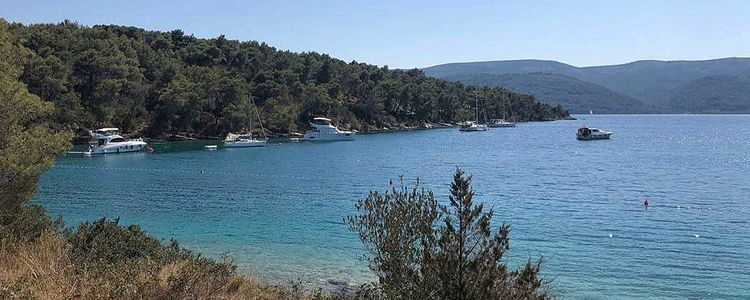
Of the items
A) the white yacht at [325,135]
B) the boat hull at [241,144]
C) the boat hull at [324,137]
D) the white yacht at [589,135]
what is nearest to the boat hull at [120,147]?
the boat hull at [241,144]

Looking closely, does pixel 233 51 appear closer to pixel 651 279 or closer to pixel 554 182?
pixel 554 182

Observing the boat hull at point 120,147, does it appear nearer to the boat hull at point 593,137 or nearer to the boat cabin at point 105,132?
the boat cabin at point 105,132

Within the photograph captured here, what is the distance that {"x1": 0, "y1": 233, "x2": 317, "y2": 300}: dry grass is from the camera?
7008 mm

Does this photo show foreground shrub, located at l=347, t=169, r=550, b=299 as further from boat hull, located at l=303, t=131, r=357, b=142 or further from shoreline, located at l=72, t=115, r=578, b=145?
boat hull, located at l=303, t=131, r=357, b=142

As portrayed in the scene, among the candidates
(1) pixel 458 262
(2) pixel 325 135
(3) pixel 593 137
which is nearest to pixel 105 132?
(2) pixel 325 135

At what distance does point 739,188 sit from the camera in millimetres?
37625

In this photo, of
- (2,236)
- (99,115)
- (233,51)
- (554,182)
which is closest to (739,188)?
(554,182)

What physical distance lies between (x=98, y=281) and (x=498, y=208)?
84.5 feet

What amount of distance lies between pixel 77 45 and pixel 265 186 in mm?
56116

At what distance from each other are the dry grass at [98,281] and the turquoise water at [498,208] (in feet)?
26.2

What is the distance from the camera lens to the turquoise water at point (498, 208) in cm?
1870

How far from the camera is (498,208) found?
3114 cm

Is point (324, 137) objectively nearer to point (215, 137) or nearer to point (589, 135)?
point (215, 137)

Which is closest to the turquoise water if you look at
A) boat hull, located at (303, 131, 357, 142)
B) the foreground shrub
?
the foreground shrub
